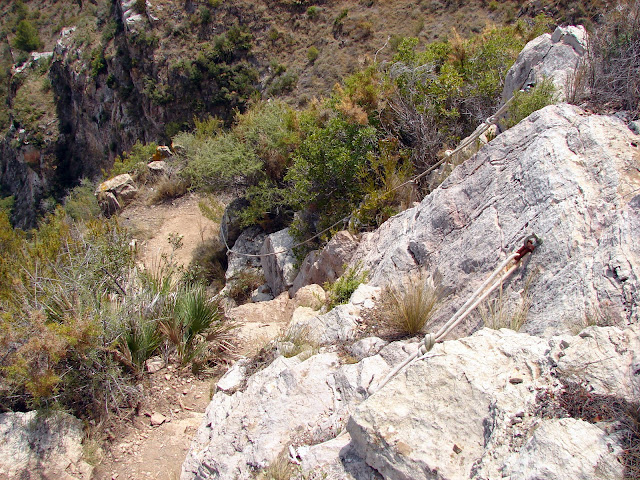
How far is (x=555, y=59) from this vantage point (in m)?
4.93

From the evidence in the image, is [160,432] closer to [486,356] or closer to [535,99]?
[486,356]

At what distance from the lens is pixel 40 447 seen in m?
3.44

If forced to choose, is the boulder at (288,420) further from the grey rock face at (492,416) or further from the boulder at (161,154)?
the boulder at (161,154)

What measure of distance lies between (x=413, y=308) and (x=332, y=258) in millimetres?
2576

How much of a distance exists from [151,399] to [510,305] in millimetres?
3360

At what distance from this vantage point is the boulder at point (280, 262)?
7.37 meters

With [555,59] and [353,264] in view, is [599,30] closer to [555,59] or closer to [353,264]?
[555,59]

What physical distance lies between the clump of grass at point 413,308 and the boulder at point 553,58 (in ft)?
8.88

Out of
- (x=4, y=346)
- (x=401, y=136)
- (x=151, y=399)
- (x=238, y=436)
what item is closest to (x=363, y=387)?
(x=238, y=436)

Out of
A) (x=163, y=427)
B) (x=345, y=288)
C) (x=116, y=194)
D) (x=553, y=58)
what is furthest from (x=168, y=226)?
(x=553, y=58)

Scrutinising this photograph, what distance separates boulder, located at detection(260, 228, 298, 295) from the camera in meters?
7.37

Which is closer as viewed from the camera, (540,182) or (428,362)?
(428,362)

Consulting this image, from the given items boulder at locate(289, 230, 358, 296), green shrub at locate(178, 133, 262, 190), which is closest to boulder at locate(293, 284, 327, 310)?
boulder at locate(289, 230, 358, 296)

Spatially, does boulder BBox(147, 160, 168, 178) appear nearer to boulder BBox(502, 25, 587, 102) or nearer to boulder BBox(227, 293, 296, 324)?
boulder BBox(227, 293, 296, 324)
